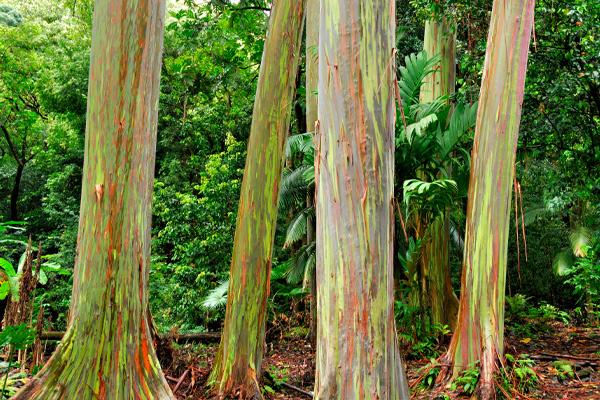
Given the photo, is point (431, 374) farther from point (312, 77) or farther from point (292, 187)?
point (312, 77)

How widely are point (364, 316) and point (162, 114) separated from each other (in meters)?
13.7

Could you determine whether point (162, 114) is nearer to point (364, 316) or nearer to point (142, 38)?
point (142, 38)

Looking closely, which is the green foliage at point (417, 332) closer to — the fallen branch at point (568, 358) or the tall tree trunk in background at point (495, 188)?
the fallen branch at point (568, 358)

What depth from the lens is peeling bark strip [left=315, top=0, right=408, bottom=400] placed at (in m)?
3.51

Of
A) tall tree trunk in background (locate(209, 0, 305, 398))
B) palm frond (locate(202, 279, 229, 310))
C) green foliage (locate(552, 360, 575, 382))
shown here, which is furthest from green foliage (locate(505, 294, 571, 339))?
palm frond (locate(202, 279, 229, 310))

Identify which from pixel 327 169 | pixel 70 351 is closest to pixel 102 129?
pixel 70 351

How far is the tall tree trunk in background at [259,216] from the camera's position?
5815 millimetres

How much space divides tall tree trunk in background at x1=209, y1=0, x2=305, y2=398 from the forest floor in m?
0.40

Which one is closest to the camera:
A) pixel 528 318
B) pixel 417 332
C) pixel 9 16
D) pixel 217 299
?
pixel 417 332

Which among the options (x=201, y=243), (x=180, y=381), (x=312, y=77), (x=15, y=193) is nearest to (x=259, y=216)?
(x=180, y=381)

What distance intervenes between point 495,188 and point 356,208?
251 centimetres

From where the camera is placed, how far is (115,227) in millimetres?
4609

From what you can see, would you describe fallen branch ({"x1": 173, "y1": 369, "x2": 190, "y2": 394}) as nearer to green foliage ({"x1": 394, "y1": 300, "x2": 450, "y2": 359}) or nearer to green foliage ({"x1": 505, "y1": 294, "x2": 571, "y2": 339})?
green foliage ({"x1": 394, "y1": 300, "x2": 450, "y2": 359})

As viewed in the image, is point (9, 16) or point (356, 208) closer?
point (356, 208)
